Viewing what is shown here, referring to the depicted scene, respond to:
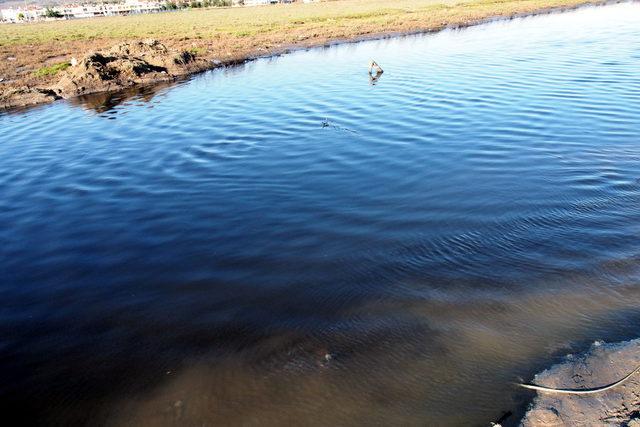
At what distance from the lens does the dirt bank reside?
3.67 meters

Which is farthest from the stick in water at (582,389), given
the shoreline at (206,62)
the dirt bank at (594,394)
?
Answer: the shoreline at (206,62)

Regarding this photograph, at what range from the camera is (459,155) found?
33.5 feet

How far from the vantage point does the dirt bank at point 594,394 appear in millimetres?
3666

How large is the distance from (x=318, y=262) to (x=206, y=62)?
25.0 meters

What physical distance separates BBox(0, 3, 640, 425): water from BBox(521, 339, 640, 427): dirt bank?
0.17 metres

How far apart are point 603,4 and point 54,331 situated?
6237 centimetres

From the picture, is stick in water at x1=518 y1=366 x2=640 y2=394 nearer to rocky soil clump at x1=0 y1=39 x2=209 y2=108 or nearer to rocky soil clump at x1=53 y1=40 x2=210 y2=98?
rocky soil clump at x1=0 y1=39 x2=209 y2=108

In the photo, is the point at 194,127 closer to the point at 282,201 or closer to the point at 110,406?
the point at 282,201

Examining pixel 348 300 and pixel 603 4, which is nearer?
pixel 348 300

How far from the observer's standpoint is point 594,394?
12.7 ft

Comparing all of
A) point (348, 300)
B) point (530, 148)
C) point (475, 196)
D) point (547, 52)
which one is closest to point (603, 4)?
point (547, 52)

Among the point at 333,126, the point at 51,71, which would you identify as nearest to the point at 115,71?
the point at 51,71

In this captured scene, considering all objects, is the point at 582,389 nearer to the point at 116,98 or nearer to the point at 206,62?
the point at 116,98

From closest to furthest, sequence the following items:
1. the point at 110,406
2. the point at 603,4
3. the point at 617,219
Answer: the point at 110,406
the point at 617,219
the point at 603,4
